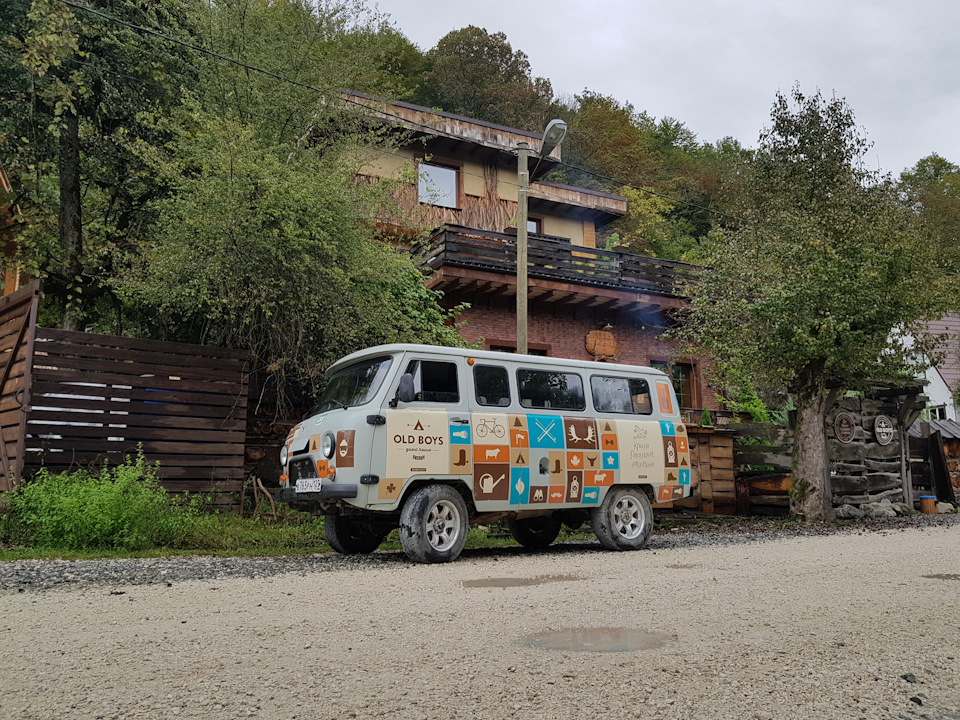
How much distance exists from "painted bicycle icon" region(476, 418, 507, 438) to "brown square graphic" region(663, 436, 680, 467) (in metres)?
2.83

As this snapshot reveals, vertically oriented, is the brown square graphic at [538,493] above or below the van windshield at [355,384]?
below

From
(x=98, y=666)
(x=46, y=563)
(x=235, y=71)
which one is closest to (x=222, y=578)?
(x=46, y=563)

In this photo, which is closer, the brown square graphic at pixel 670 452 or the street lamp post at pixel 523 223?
the brown square graphic at pixel 670 452

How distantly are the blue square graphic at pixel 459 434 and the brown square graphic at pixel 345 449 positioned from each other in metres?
1.20

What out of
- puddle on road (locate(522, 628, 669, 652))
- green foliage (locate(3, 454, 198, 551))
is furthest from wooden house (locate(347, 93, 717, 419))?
puddle on road (locate(522, 628, 669, 652))

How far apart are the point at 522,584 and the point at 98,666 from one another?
391cm

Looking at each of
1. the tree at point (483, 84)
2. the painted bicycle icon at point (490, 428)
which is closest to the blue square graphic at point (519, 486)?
the painted bicycle icon at point (490, 428)

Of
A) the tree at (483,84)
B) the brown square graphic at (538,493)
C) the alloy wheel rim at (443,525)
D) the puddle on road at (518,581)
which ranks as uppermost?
the tree at (483,84)

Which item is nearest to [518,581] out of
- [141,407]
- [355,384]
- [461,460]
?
[461,460]

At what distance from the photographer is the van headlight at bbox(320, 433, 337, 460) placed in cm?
915

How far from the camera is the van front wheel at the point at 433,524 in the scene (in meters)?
9.05

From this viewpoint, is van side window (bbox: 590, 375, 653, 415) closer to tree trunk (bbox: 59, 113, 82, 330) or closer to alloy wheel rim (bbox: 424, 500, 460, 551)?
alloy wheel rim (bbox: 424, 500, 460, 551)

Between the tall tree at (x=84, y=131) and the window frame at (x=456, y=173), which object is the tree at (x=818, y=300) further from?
the tall tree at (x=84, y=131)

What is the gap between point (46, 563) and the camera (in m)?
8.28
